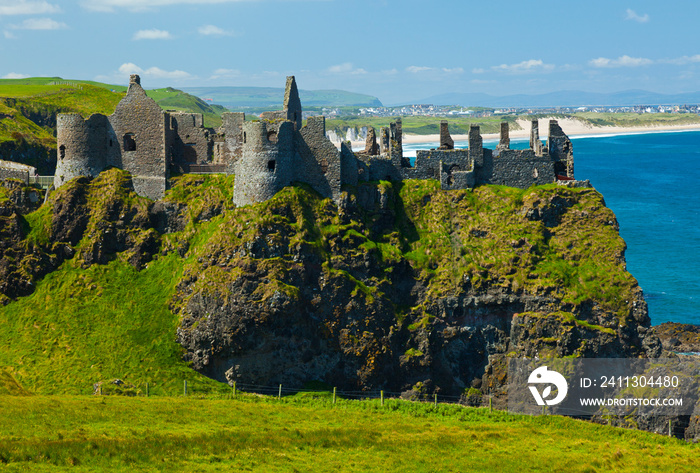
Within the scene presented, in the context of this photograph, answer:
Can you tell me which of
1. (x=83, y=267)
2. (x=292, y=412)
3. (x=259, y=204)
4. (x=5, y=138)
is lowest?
(x=292, y=412)

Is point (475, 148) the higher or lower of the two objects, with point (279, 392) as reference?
higher

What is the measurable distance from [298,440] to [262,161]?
31.6 m

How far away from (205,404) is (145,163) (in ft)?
99.2

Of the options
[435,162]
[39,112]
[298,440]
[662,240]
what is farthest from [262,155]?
[662,240]

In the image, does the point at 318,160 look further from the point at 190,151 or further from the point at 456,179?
the point at 456,179

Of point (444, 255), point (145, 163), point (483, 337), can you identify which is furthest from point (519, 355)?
point (145, 163)

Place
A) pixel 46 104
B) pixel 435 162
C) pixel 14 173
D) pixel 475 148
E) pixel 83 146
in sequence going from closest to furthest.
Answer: pixel 83 146 → pixel 14 173 → pixel 475 148 → pixel 435 162 → pixel 46 104

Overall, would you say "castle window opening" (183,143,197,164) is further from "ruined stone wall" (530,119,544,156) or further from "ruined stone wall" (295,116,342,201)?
"ruined stone wall" (530,119,544,156)

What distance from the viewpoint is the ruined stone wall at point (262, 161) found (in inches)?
2844

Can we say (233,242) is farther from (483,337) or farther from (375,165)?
(483,337)

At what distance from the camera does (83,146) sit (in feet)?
251

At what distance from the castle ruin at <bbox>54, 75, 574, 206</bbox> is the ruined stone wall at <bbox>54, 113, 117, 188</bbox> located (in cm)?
9

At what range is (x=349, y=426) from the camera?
172 ft

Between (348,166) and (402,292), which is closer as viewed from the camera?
(402,292)
